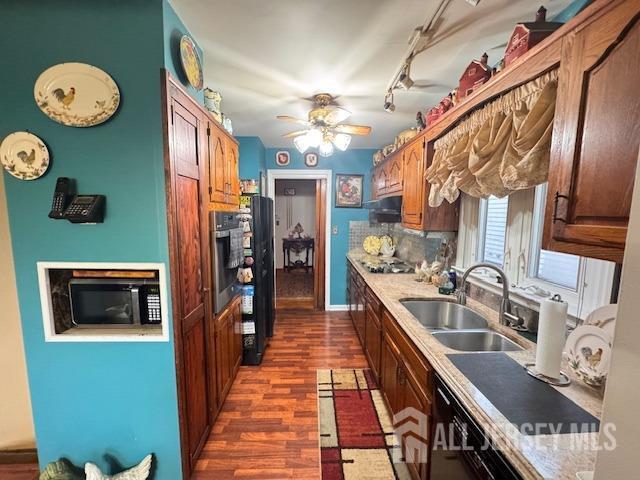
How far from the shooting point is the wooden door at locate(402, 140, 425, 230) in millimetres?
2281

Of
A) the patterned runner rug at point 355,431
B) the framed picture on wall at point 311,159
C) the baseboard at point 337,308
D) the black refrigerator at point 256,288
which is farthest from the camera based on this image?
the baseboard at point 337,308

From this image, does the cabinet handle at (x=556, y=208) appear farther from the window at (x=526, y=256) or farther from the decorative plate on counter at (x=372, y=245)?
the decorative plate on counter at (x=372, y=245)

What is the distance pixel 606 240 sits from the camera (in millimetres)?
746

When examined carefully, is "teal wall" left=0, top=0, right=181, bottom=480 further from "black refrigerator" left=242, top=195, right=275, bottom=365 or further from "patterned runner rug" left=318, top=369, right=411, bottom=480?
"black refrigerator" left=242, top=195, right=275, bottom=365

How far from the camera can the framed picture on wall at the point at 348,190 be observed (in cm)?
413

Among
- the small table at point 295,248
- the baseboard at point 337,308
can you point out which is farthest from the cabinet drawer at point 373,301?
the small table at point 295,248

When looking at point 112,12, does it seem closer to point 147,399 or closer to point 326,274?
point 147,399

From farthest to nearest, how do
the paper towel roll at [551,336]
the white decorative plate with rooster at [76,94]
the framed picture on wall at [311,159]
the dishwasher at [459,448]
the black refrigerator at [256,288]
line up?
the framed picture on wall at [311,159]
the black refrigerator at [256,288]
the white decorative plate with rooster at [76,94]
the paper towel roll at [551,336]
the dishwasher at [459,448]

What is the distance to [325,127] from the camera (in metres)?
2.35

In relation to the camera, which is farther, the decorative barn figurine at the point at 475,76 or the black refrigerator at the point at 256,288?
the black refrigerator at the point at 256,288

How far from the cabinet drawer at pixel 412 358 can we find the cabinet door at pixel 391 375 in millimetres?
77

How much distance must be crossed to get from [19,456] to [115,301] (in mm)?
1316

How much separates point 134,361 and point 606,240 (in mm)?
1959

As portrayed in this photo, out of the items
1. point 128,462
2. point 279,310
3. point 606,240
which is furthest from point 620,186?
point 279,310
